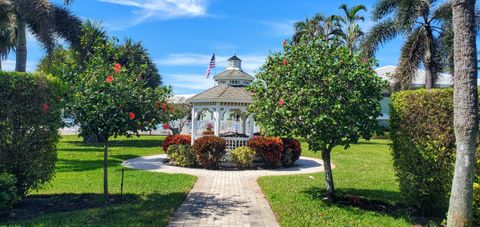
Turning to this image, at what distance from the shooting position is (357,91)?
7535 millimetres

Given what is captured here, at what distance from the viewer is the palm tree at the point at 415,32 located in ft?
63.1

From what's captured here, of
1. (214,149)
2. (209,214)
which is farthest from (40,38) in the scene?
(209,214)

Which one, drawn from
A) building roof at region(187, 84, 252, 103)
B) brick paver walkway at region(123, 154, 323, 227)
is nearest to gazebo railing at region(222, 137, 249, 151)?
building roof at region(187, 84, 252, 103)

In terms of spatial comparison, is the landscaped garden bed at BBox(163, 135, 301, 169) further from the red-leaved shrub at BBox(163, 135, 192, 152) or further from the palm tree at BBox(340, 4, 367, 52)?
the palm tree at BBox(340, 4, 367, 52)

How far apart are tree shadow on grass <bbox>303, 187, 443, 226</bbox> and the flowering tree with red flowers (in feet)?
15.4

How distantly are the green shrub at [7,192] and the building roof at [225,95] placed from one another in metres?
10.0

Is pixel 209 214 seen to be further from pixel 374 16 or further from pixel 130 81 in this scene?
pixel 374 16

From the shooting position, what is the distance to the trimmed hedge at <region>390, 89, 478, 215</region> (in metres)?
6.66

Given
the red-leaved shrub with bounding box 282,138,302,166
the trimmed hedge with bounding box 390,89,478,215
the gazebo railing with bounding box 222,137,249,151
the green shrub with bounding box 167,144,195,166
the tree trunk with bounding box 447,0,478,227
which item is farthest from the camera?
the gazebo railing with bounding box 222,137,249,151

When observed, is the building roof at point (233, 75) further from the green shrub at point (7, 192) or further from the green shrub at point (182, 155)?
the green shrub at point (7, 192)

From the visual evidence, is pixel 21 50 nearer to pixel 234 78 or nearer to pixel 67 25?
pixel 67 25

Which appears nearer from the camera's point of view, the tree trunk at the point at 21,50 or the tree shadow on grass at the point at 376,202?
the tree shadow on grass at the point at 376,202

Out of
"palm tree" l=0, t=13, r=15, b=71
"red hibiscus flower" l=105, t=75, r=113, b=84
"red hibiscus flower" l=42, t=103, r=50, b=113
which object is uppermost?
"palm tree" l=0, t=13, r=15, b=71

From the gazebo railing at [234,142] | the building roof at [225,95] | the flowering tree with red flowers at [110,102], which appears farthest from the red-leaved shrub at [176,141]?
the flowering tree with red flowers at [110,102]
